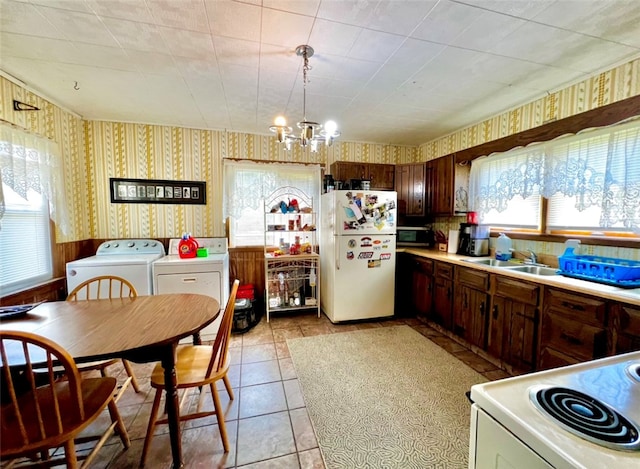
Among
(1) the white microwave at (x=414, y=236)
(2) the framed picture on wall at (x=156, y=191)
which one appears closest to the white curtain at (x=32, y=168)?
(2) the framed picture on wall at (x=156, y=191)

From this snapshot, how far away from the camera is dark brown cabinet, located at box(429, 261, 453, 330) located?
2914 mm

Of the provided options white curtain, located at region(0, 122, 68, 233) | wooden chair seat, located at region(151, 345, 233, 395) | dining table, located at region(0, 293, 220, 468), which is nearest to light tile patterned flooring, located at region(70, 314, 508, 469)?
dining table, located at region(0, 293, 220, 468)

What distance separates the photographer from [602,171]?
6.77 feet

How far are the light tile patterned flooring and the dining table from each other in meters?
0.25

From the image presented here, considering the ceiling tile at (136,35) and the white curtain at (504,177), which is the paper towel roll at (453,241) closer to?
the white curtain at (504,177)

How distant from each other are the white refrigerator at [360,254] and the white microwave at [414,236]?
23.4 inches

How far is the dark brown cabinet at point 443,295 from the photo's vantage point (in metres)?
2.91

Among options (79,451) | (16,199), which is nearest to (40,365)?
(79,451)

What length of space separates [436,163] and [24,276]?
465 cm

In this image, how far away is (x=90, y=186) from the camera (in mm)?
3262

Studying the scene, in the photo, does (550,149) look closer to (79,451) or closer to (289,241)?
(289,241)

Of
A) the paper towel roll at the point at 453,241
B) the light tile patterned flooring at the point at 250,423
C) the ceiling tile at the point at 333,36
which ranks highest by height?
the ceiling tile at the point at 333,36

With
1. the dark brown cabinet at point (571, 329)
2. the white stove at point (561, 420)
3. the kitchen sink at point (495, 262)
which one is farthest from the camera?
the kitchen sink at point (495, 262)

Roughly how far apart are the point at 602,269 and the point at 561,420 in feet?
6.43
